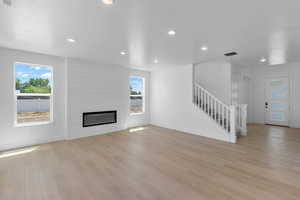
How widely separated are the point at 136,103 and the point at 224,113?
3.64m

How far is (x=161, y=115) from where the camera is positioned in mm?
6406

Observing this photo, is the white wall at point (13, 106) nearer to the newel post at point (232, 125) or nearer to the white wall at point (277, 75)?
the newel post at point (232, 125)

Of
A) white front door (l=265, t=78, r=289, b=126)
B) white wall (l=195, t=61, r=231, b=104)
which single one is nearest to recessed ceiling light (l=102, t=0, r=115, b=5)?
white wall (l=195, t=61, r=231, b=104)

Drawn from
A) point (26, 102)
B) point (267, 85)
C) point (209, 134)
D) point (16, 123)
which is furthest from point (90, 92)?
point (267, 85)

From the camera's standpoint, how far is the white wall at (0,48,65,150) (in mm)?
3562

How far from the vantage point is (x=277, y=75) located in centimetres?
627

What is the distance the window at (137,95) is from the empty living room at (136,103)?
57 mm

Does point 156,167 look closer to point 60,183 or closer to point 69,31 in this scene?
point 60,183

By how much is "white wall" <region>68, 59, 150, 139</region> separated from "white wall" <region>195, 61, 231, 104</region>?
113 inches

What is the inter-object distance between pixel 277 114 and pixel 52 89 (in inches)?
355

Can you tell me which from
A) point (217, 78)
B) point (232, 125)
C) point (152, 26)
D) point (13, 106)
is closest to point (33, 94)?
point (13, 106)

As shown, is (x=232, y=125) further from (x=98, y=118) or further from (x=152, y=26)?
(x=98, y=118)

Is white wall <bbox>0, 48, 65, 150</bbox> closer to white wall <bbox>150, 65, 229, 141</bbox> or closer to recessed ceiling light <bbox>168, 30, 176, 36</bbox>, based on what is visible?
recessed ceiling light <bbox>168, 30, 176, 36</bbox>

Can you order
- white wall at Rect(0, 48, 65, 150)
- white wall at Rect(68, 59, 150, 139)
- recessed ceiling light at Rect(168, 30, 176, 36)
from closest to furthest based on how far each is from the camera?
recessed ceiling light at Rect(168, 30, 176, 36) → white wall at Rect(0, 48, 65, 150) → white wall at Rect(68, 59, 150, 139)
